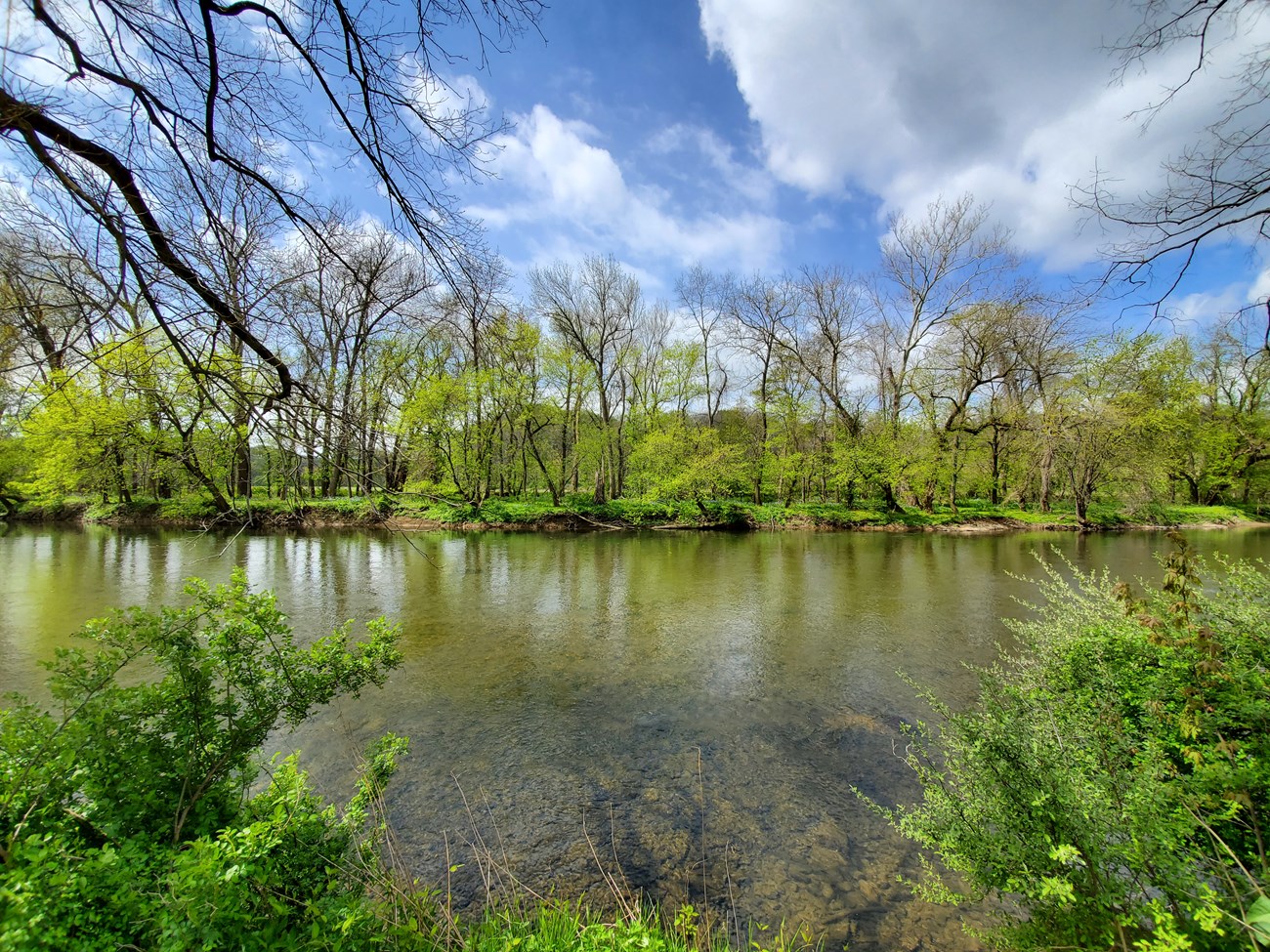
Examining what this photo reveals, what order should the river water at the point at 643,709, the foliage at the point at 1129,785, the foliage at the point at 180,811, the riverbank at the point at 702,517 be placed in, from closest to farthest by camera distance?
the foliage at the point at 180,811
the foliage at the point at 1129,785
the river water at the point at 643,709
the riverbank at the point at 702,517

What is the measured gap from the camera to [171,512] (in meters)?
20.6

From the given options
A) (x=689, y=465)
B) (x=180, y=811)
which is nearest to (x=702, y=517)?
(x=689, y=465)

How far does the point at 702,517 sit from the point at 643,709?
19.2 meters

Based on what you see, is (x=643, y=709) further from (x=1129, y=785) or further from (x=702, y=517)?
(x=702, y=517)

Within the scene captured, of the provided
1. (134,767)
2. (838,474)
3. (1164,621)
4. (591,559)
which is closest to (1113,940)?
(1164,621)

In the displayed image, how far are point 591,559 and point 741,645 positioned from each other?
8.50 metres

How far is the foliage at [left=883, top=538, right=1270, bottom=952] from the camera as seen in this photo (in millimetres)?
1930

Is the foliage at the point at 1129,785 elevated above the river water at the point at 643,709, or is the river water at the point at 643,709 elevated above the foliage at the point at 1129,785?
the foliage at the point at 1129,785

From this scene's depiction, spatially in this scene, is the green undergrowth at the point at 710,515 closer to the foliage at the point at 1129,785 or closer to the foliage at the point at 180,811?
the foliage at the point at 180,811

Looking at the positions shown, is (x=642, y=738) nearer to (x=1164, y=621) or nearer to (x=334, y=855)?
(x=334, y=855)

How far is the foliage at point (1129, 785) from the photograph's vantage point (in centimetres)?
193

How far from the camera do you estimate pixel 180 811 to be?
2.16m

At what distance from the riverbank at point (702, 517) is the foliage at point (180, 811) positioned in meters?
18.9

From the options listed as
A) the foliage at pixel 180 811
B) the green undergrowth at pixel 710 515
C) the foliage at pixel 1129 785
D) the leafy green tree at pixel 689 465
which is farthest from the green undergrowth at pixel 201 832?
the leafy green tree at pixel 689 465
